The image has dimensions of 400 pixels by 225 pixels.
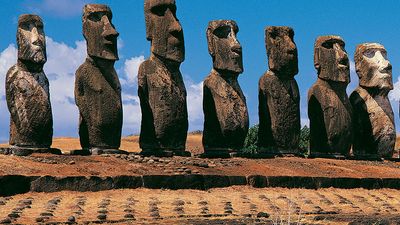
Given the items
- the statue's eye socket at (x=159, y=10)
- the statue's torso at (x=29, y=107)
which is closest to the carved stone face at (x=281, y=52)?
the statue's eye socket at (x=159, y=10)

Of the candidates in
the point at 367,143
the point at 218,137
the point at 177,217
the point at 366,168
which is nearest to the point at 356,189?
the point at 366,168

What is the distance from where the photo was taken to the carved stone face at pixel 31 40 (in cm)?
1983

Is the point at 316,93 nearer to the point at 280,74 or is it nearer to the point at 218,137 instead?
the point at 280,74

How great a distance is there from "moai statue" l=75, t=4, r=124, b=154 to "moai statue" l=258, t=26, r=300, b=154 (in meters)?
4.46

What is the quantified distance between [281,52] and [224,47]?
1.74m

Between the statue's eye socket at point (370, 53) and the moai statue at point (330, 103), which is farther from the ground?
the statue's eye socket at point (370, 53)

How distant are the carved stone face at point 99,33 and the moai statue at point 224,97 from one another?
301 centimetres

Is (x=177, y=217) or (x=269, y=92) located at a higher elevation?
(x=269, y=92)

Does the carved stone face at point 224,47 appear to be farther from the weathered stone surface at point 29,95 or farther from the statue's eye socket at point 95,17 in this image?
the weathered stone surface at point 29,95

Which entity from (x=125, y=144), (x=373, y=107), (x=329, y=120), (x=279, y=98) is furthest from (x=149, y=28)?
(x=125, y=144)

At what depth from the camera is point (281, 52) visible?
24.0m

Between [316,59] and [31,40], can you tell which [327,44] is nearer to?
[316,59]

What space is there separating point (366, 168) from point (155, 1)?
672 centimetres

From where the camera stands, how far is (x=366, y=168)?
75.2 feet
